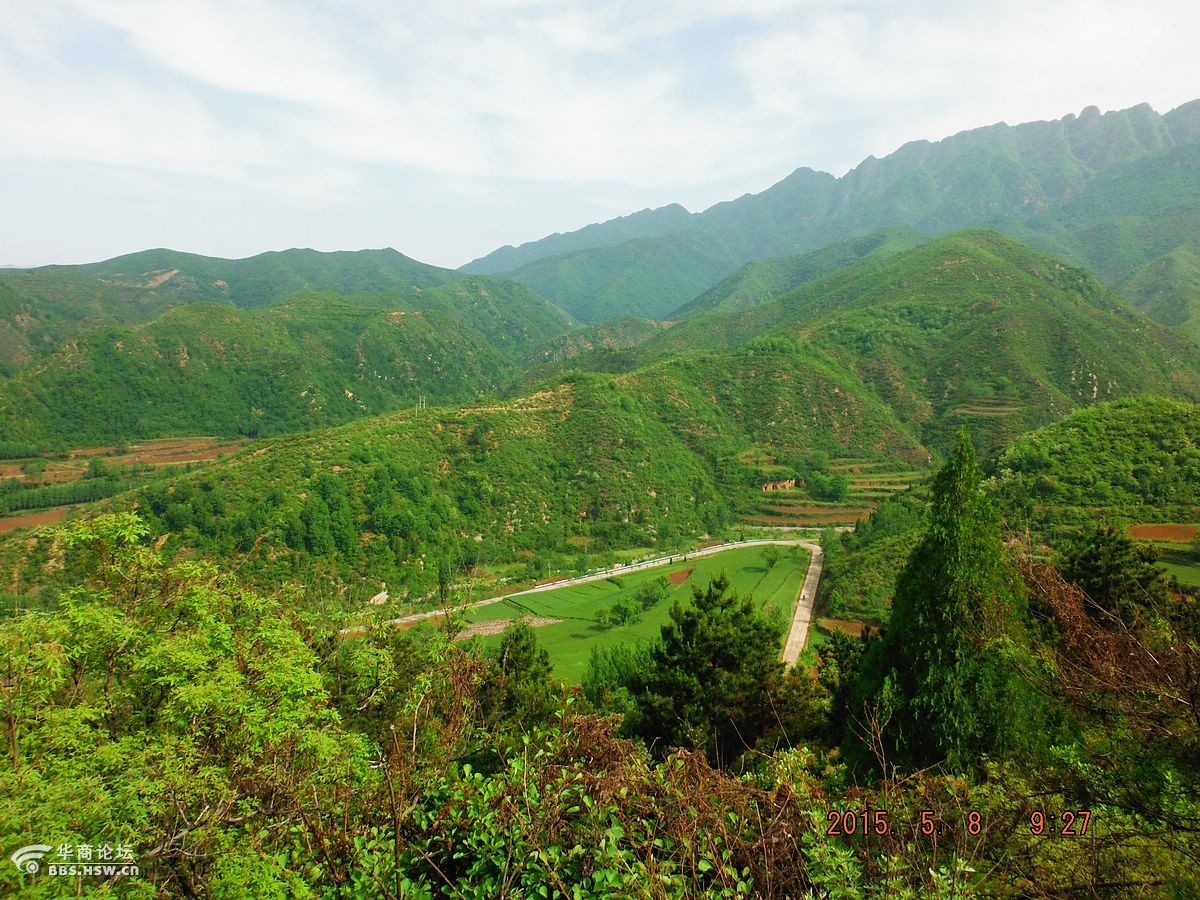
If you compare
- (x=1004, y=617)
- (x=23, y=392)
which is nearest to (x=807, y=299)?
(x=1004, y=617)

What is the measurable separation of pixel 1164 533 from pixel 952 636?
34719 mm

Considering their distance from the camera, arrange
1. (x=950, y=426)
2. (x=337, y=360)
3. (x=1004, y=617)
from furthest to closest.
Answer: (x=337, y=360) < (x=950, y=426) < (x=1004, y=617)

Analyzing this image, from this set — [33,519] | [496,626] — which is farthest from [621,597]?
[33,519]

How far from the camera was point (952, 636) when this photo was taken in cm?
1202

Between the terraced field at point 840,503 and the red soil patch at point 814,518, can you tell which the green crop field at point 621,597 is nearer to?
the red soil patch at point 814,518

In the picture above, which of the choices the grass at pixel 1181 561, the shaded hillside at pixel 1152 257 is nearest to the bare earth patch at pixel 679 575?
the grass at pixel 1181 561

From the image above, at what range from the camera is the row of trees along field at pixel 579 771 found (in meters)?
4.69

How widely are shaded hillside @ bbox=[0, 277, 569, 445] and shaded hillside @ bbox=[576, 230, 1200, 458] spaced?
216ft

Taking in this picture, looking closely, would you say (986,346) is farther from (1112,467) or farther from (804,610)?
(804,610)

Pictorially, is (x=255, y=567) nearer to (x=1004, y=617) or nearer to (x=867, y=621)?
(x=867, y=621)

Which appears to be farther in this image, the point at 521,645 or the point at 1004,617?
the point at 521,645

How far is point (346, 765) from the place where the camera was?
830 cm

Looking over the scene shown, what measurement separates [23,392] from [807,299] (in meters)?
169

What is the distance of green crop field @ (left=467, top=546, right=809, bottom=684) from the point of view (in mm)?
42406
